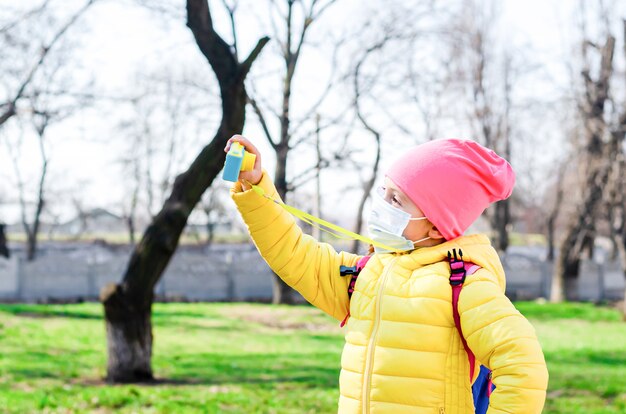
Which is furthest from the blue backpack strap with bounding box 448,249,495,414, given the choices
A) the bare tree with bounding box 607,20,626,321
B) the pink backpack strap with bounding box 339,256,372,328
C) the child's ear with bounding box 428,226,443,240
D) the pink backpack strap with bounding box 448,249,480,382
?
the bare tree with bounding box 607,20,626,321

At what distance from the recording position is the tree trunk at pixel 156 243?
8.20 metres

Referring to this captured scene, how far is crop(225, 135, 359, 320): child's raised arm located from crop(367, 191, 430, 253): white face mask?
27cm

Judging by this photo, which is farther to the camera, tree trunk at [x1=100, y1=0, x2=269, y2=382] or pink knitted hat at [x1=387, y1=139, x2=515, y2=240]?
tree trunk at [x1=100, y1=0, x2=269, y2=382]

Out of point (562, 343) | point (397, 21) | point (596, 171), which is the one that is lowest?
point (562, 343)

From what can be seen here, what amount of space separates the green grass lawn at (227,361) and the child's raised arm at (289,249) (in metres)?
3.98

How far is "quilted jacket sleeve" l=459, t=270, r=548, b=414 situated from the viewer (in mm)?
2172

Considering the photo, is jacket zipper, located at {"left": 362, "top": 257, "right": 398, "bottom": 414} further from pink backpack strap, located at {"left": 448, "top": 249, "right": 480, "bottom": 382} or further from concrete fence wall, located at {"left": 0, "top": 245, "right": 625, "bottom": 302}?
concrete fence wall, located at {"left": 0, "top": 245, "right": 625, "bottom": 302}

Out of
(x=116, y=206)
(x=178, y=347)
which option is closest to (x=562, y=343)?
(x=178, y=347)

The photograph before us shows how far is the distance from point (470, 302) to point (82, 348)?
1059cm

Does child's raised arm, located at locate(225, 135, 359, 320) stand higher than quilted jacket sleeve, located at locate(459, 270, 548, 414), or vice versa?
child's raised arm, located at locate(225, 135, 359, 320)

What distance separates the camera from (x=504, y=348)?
87.5 inches

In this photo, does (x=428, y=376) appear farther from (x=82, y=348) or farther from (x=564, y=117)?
Result: (x=564, y=117)

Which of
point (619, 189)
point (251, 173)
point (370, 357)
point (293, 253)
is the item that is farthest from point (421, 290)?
point (619, 189)

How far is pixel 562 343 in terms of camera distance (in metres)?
14.2
